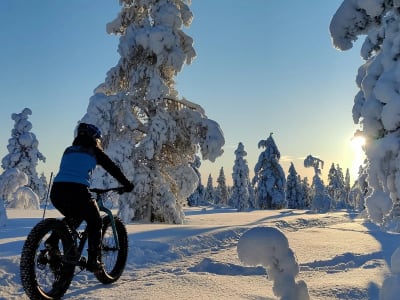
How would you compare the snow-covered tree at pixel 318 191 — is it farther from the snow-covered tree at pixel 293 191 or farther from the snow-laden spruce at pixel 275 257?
the snow-laden spruce at pixel 275 257

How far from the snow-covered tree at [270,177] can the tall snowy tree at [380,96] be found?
45.3 meters

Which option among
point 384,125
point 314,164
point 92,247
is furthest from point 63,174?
point 314,164

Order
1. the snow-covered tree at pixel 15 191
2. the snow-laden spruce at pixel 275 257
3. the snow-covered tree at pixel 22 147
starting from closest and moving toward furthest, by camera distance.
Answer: the snow-laden spruce at pixel 275 257, the snow-covered tree at pixel 15 191, the snow-covered tree at pixel 22 147

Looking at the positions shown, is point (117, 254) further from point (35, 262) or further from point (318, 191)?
point (318, 191)

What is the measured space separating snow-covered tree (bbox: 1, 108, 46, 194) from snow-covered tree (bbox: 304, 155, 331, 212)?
28.8 metres

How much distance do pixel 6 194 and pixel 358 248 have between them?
89.9 ft

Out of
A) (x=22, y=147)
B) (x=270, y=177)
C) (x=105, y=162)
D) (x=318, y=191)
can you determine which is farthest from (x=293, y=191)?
(x=105, y=162)

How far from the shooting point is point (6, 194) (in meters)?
29.1

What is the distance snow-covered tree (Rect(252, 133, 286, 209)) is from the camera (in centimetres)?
5125

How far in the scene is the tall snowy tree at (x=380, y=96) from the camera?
16.9 ft

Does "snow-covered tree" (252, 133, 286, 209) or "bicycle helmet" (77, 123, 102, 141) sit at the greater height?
"snow-covered tree" (252, 133, 286, 209)

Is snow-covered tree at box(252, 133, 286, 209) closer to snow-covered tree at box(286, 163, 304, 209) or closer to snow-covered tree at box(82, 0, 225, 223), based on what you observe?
snow-covered tree at box(286, 163, 304, 209)

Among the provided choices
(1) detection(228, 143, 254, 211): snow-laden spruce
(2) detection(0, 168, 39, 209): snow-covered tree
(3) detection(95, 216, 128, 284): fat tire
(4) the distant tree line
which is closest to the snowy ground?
(3) detection(95, 216, 128, 284): fat tire

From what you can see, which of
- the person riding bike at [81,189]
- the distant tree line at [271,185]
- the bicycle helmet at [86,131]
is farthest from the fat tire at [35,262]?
the distant tree line at [271,185]
